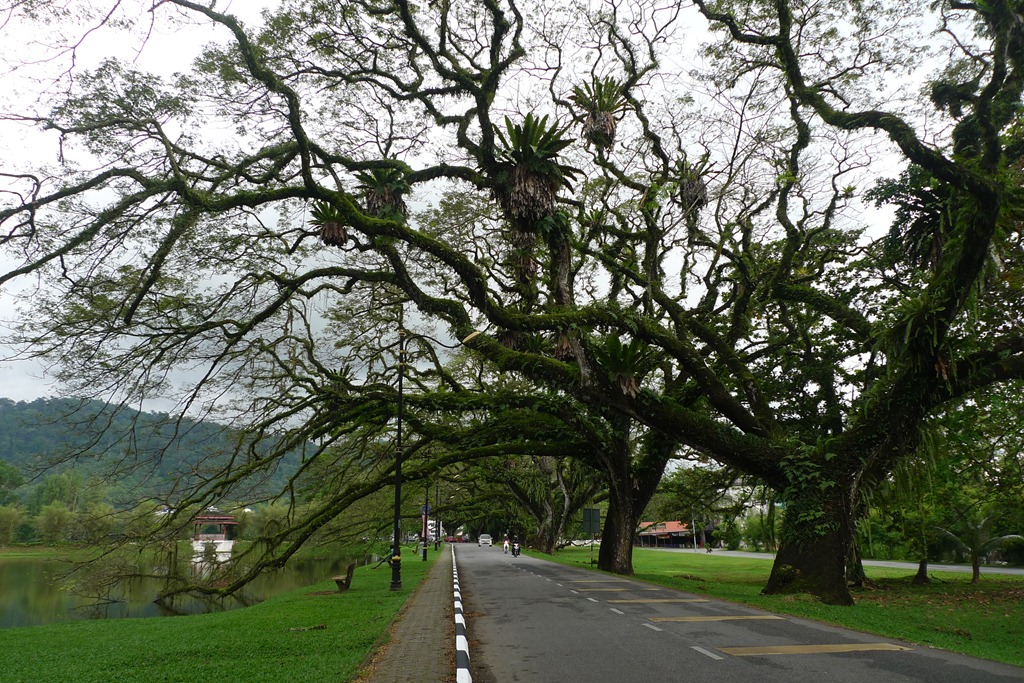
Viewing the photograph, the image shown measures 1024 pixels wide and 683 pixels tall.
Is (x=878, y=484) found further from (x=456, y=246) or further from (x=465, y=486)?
(x=465, y=486)

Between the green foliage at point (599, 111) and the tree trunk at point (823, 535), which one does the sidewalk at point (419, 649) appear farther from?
the green foliage at point (599, 111)

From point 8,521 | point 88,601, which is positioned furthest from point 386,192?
point 8,521

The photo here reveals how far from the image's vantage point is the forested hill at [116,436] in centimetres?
1190

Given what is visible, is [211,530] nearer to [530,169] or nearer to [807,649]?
[530,169]

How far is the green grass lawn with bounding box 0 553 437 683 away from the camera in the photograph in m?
7.38

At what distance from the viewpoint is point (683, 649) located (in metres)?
7.45

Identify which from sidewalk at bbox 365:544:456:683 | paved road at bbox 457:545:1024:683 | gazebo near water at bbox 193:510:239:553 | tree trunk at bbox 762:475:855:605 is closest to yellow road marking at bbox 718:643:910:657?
paved road at bbox 457:545:1024:683

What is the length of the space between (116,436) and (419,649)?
29.2 ft

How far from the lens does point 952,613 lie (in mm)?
13016

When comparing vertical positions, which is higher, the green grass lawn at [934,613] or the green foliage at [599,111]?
the green foliage at [599,111]

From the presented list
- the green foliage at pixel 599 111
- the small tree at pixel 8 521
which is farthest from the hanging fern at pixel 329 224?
the small tree at pixel 8 521

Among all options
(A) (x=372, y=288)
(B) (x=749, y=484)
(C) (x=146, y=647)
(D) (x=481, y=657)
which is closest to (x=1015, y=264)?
(B) (x=749, y=484)

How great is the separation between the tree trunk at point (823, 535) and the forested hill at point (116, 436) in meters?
14.5

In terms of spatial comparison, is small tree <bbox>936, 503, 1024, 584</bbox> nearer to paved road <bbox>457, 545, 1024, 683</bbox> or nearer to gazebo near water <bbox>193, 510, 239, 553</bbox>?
paved road <bbox>457, 545, 1024, 683</bbox>
